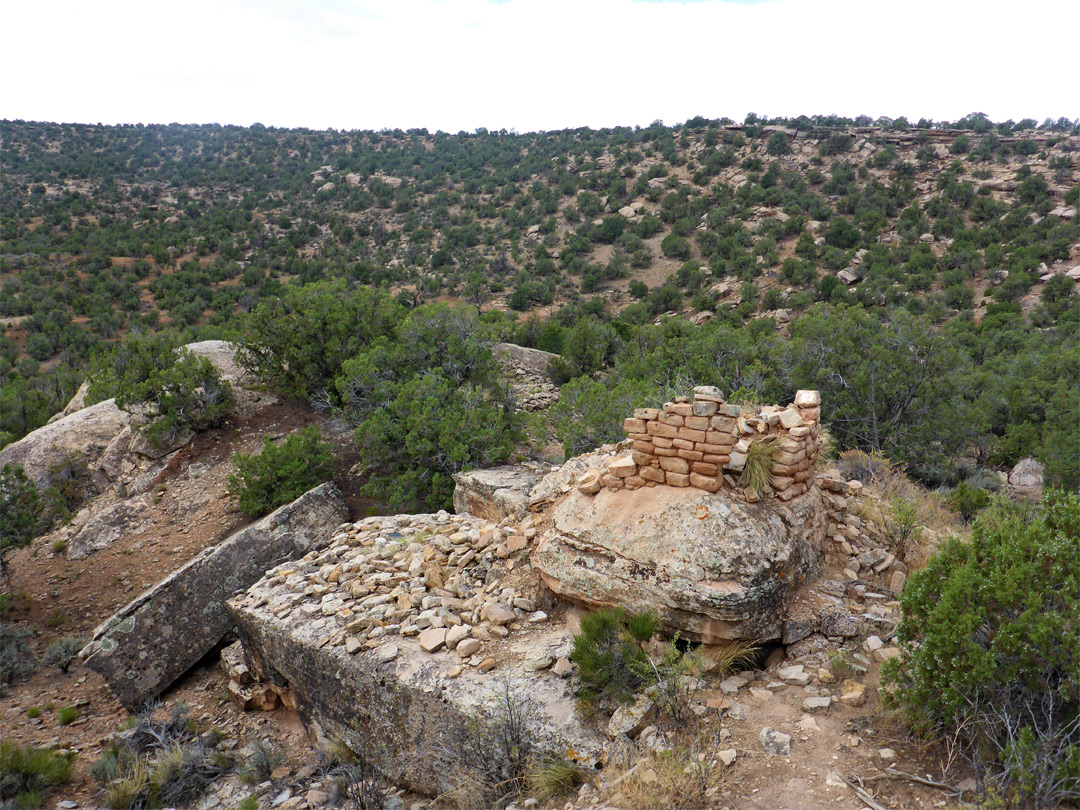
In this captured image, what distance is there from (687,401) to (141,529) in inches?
433

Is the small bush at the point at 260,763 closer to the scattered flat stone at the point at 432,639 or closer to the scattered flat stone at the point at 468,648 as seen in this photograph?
the scattered flat stone at the point at 432,639

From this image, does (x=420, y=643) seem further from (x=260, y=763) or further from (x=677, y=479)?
(x=677, y=479)

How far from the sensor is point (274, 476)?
11023mm

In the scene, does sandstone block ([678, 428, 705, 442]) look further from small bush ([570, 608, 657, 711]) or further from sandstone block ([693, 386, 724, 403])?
small bush ([570, 608, 657, 711])

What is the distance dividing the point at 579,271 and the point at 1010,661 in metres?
32.2

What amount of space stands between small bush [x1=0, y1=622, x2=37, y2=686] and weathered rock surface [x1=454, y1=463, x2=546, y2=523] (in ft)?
20.4

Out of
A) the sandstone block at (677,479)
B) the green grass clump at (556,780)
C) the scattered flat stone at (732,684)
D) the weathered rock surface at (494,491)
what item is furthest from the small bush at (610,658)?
the weathered rock surface at (494,491)

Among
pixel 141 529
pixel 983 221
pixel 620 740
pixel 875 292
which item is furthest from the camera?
pixel 983 221

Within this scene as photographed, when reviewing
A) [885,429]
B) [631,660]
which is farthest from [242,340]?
[885,429]

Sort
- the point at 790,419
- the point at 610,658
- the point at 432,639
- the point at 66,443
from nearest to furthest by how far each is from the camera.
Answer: the point at 610,658 < the point at 432,639 < the point at 790,419 < the point at 66,443

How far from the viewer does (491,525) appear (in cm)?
734

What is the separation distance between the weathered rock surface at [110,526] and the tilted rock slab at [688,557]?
9.57 m

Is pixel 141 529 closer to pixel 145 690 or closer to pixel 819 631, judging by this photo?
pixel 145 690

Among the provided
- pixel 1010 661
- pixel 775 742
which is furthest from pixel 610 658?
pixel 1010 661
